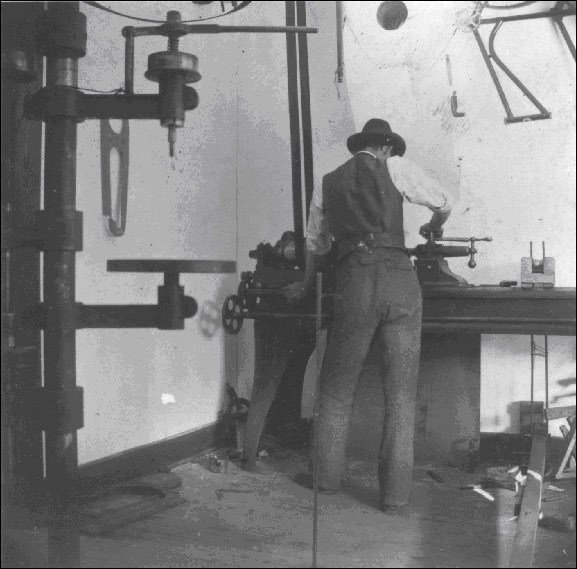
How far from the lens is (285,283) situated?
4566mm

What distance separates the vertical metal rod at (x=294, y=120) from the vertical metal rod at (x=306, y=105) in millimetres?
42

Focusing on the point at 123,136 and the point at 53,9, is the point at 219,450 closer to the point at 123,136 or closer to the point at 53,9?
the point at 123,136

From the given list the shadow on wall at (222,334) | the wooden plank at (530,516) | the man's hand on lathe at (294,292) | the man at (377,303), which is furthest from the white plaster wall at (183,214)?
the wooden plank at (530,516)

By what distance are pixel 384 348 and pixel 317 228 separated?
70 centimetres

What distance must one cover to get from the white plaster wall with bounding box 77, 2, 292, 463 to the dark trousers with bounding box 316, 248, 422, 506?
1.00 m

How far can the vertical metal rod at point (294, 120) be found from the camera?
4.97 m

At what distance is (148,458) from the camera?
4262 millimetres

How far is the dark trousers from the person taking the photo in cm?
371

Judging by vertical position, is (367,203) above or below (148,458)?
above

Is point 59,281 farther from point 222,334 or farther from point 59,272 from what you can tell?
point 222,334

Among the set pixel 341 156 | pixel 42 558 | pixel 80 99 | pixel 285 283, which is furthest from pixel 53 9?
pixel 341 156

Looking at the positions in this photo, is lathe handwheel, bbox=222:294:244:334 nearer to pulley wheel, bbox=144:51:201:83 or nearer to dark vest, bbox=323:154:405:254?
dark vest, bbox=323:154:405:254

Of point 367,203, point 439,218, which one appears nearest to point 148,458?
point 367,203

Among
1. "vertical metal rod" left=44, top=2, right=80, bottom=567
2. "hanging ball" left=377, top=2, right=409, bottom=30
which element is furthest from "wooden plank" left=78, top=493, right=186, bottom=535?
"hanging ball" left=377, top=2, right=409, bottom=30
